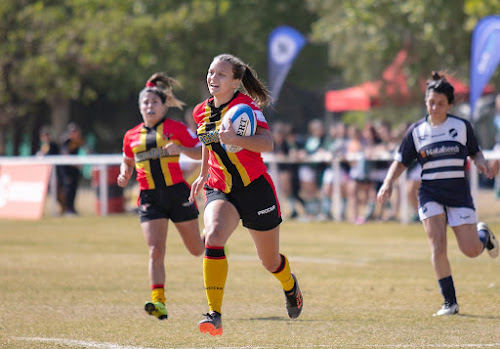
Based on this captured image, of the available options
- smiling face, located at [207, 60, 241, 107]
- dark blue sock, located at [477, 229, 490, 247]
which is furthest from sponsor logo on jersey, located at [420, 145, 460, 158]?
smiling face, located at [207, 60, 241, 107]

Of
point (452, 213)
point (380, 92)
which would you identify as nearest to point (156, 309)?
point (452, 213)

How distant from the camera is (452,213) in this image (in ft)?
28.1

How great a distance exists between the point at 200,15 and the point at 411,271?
24.3 m

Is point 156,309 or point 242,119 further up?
point 242,119

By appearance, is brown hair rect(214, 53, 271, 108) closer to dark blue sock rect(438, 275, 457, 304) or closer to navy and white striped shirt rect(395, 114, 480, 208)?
navy and white striped shirt rect(395, 114, 480, 208)

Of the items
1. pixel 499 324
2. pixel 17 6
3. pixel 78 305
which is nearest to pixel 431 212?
pixel 499 324

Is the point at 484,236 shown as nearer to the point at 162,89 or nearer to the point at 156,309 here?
the point at 156,309

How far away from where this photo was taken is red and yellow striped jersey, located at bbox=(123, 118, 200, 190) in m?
9.05

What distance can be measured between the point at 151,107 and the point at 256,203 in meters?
2.22

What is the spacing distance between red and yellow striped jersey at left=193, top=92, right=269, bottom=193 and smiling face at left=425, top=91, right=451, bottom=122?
1942mm

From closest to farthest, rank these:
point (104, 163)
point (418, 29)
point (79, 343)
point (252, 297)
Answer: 1. point (79, 343)
2. point (252, 297)
3. point (104, 163)
4. point (418, 29)

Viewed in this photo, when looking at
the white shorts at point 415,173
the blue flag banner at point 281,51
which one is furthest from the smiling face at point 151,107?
the blue flag banner at point 281,51

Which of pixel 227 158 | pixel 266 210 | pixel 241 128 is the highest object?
pixel 241 128

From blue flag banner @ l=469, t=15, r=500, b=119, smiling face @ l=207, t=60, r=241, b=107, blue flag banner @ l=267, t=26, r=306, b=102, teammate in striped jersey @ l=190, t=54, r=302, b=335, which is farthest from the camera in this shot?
blue flag banner @ l=267, t=26, r=306, b=102
